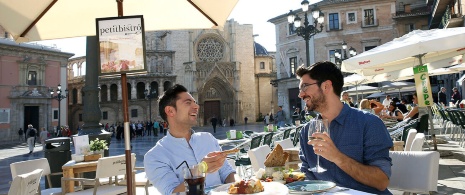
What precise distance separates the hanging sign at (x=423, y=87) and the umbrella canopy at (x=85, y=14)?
5.84m

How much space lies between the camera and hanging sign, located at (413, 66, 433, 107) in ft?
26.1

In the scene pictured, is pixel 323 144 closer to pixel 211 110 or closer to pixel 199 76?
pixel 199 76

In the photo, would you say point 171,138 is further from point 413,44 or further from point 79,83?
point 79,83

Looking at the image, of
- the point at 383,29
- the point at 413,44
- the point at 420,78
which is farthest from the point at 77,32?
the point at 383,29

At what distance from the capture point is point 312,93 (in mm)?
2764

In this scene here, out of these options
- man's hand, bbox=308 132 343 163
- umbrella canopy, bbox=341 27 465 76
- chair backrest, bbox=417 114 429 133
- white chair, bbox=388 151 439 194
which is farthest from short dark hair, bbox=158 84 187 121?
chair backrest, bbox=417 114 429 133

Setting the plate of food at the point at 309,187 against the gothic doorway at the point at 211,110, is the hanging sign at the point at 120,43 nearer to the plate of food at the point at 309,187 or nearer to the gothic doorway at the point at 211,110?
the plate of food at the point at 309,187

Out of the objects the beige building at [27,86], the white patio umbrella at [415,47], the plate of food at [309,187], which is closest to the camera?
the plate of food at [309,187]

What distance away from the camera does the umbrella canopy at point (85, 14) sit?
3160 millimetres

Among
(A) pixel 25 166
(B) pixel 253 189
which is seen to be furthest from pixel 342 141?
(A) pixel 25 166

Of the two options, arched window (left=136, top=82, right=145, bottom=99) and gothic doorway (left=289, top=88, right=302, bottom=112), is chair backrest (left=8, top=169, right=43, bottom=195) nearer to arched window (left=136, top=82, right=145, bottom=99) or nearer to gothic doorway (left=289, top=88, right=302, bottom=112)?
gothic doorway (left=289, top=88, right=302, bottom=112)

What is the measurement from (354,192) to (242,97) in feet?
158

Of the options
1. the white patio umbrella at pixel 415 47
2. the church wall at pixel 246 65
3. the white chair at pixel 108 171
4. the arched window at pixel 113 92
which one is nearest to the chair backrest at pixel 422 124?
the white patio umbrella at pixel 415 47

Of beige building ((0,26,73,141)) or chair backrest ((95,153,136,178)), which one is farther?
beige building ((0,26,73,141))
